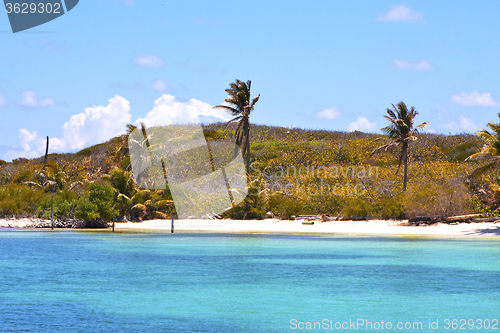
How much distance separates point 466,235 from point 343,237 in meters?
7.88

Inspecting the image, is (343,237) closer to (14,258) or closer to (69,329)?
(14,258)

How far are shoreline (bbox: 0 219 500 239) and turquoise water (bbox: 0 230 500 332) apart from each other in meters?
4.41

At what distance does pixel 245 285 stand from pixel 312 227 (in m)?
21.9

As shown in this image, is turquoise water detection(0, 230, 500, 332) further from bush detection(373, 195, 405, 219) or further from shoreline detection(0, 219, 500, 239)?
bush detection(373, 195, 405, 219)

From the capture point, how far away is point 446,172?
43406 millimetres

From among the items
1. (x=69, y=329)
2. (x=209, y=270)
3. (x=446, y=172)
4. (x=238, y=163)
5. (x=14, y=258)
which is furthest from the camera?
(x=238, y=163)

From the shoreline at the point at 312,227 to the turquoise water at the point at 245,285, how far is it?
4412 mm

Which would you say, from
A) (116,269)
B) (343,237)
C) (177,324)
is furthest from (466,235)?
(177,324)

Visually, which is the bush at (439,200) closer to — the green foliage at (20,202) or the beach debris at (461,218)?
the beach debris at (461,218)

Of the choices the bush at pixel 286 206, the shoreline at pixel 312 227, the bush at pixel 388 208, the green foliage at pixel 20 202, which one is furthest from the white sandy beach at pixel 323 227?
the green foliage at pixel 20 202

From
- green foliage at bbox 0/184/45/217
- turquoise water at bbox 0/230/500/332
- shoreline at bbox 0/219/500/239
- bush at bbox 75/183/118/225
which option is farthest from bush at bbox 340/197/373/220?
green foliage at bbox 0/184/45/217

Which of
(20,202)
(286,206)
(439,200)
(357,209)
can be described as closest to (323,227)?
(357,209)

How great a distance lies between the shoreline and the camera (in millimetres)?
35281

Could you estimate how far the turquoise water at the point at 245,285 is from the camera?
13117 millimetres
